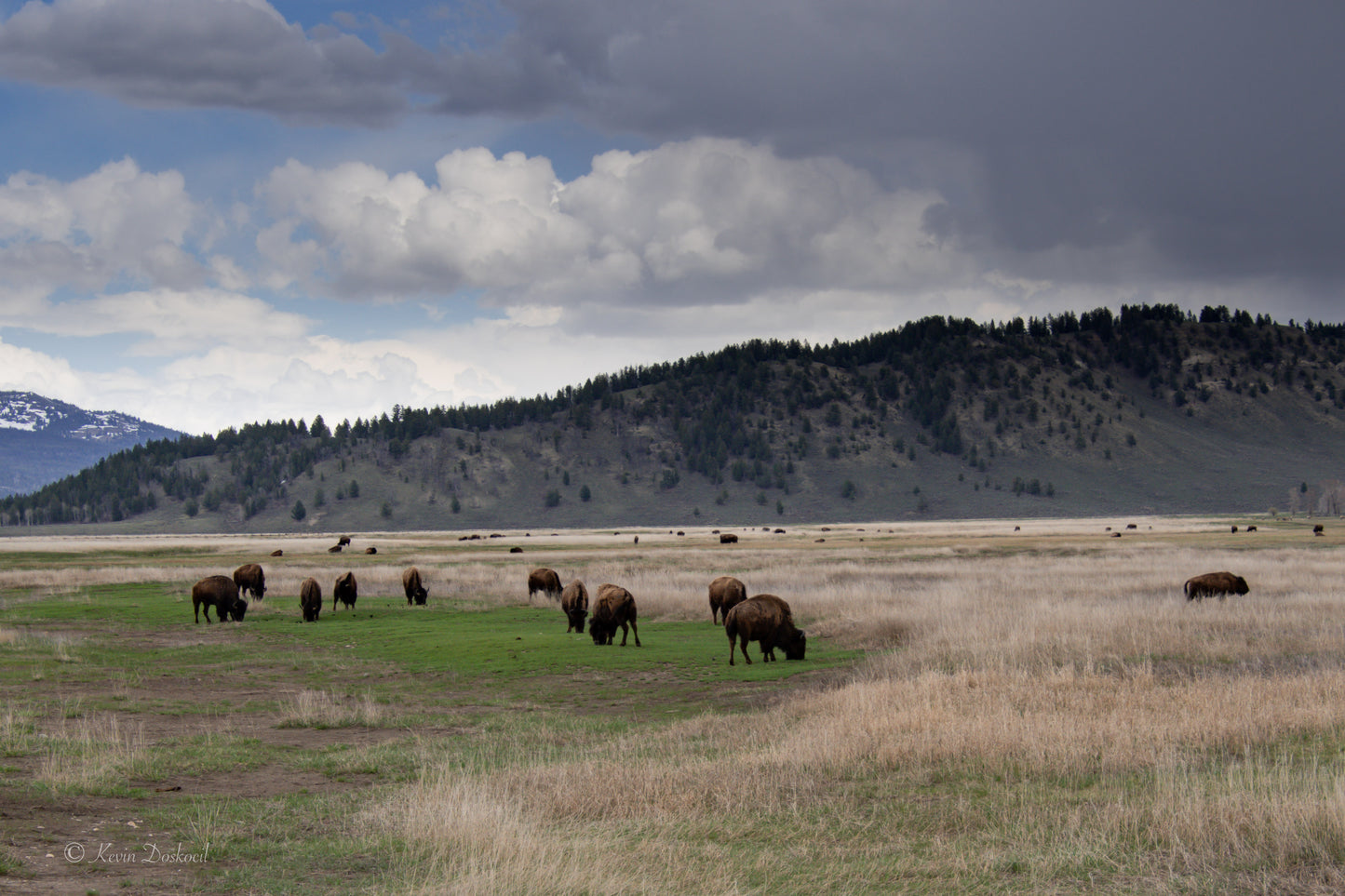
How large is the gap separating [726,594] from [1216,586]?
16.8 metres

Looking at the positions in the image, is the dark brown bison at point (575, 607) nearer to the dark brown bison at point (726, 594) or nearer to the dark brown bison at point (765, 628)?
the dark brown bison at point (726, 594)

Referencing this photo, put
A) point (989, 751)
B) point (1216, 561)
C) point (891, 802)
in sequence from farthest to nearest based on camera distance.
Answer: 1. point (1216, 561)
2. point (989, 751)
3. point (891, 802)

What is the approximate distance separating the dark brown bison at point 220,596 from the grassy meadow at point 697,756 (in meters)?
2.42

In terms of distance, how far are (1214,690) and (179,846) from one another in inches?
579

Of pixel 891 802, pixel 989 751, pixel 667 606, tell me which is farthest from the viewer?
pixel 667 606

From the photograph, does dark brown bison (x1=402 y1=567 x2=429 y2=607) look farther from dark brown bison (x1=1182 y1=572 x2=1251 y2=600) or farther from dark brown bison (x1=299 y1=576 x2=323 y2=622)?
dark brown bison (x1=1182 y1=572 x2=1251 y2=600)

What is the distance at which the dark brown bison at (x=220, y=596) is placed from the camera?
33625 mm

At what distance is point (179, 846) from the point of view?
364 inches

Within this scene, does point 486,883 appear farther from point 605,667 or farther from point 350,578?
point 350,578

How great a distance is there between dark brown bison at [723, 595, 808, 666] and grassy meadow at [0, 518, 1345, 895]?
67cm


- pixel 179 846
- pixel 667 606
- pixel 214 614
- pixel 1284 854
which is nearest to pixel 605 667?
pixel 667 606

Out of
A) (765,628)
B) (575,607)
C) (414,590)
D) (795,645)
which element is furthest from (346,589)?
(795,645)

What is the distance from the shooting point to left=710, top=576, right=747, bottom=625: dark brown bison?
2967cm

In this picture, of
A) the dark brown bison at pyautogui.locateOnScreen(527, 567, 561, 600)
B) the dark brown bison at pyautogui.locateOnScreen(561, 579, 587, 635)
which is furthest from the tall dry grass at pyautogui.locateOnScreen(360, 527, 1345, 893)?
the dark brown bison at pyautogui.locateOnScreen(527, 567, 561, 600)
